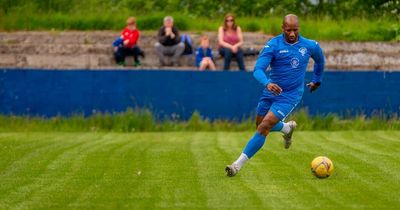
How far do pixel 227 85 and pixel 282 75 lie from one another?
37.4ft

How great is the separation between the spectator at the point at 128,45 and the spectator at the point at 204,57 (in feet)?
5.64

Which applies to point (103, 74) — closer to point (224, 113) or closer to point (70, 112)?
point (70, 112)

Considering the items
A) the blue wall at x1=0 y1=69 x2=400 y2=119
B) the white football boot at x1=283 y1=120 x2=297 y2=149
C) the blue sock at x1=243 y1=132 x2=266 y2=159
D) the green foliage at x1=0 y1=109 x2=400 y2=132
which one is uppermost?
the blue sock at x1=243 y1=132 x2=266 y2=159

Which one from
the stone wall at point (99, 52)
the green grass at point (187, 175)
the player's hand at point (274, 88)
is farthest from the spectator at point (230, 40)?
the player's hand at point (274, 88)

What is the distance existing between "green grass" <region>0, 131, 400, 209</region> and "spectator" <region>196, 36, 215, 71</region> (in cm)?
564

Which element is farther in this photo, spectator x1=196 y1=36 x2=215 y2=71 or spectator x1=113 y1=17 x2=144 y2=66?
spectator x1=113 y1=17 x2=144 y2=66

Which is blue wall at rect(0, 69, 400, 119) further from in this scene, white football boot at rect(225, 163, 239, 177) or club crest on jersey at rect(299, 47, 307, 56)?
white football boot at rect(225, 163, 239, 177)

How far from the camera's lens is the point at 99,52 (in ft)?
100

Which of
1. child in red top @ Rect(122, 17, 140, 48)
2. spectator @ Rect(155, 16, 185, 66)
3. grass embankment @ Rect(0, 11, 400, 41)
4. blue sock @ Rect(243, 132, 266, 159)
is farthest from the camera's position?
grass embankment @ Rect(0, 11, 400, 41)

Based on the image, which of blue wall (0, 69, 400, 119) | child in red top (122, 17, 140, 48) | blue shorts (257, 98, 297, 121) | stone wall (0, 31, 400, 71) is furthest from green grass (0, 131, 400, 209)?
stone wall (0, 31, 400, 71)

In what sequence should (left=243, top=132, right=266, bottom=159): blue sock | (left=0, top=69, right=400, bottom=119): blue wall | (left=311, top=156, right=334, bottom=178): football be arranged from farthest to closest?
(left=0, top=69, right=400, bottom=119): blue wall, (left=243, top=132, right=266, bottom=159): blue sock, (left=311, top=156, right=334, bottom=178): football

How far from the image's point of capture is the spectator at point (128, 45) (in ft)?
93.2

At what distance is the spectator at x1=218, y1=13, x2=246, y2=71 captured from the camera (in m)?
27.5

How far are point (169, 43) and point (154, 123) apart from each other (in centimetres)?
318
